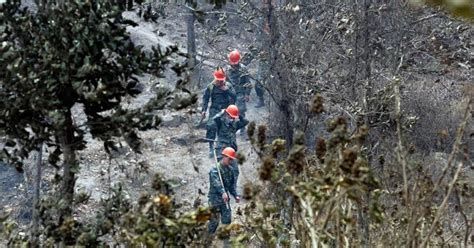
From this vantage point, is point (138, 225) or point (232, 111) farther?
point (232, 111)

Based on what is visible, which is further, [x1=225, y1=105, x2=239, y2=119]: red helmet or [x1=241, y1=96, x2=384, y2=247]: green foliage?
[x1=225, y1=105, x2=239, y2=119]: red helmet

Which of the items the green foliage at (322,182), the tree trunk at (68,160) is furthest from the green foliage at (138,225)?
the green foliage at (322,182)

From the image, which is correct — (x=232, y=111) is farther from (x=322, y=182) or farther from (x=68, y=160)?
(x=322, y=182)

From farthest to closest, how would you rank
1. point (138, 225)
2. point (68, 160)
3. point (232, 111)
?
point (232, 111)
point (68, 160)
point (138, 225)

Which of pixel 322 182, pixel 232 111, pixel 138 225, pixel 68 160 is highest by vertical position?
pixel 322 182

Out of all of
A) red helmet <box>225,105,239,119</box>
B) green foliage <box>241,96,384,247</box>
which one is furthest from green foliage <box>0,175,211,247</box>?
red helmet <box>225,105,239,119</box>

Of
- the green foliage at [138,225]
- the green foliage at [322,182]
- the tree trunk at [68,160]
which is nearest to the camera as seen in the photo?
the green foliage at [322,182]

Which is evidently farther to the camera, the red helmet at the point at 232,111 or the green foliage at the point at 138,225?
the red helmet at the point at 232,111

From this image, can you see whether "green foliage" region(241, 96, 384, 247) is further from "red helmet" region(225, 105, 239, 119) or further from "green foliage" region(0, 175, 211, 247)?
"red helmet" region(225, 105, 239, 119)

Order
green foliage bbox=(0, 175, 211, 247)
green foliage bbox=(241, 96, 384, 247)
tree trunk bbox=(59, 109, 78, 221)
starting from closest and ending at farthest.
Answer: green foliage bbox=(241, 96, 384, 247) < green foliage bbox=(0, 175, 211, 247) < tree trunk bbox=(59, 109, 78, 221)

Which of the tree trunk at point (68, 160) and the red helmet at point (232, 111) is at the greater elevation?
the tree trunk at point (68, 160)

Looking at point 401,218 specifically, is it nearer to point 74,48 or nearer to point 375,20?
point 74,48

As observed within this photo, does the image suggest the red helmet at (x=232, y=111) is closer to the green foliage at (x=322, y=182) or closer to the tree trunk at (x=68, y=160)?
the tree trunk at (x=68, y=160)

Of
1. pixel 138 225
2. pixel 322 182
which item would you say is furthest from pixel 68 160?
pixel 322 182
